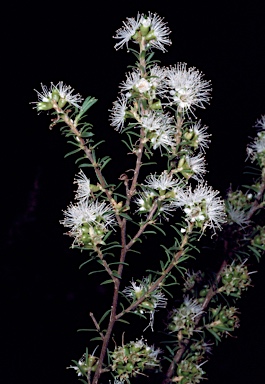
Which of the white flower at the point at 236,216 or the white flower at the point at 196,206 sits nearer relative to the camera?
the white flower at the point at 196,206

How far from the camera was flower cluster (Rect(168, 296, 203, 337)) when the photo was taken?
1581 millimetres

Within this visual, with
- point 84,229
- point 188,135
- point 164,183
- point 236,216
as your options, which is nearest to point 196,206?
point 164,183

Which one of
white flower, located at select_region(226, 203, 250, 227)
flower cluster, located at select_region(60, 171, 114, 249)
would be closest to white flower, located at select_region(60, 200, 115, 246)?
flower cluster, located at select_region(60, 171, 114, 249)

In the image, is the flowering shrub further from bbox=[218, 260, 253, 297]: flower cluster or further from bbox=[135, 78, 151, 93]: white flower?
bbox=[218, 260, 253, 297]: flower cluster

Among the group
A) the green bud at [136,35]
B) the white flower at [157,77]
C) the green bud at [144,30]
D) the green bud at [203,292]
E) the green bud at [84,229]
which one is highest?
the green bud at [144,30]

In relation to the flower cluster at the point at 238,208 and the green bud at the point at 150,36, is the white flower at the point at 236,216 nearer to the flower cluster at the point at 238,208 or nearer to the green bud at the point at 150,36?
the flower cluster at the point at 238,208

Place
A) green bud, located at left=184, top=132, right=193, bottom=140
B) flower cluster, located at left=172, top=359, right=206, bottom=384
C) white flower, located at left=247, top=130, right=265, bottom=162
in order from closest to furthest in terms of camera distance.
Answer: green bud, located at left=184, top=132, right=193, bottom=140 → flower cluster, located at left=172, top=359, right=206, bottom=384 → white flower, located at left=247, top=130, right=265, bottom=162

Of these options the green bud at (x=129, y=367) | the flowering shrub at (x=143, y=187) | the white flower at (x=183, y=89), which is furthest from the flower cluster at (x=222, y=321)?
the white flower at (x=183, y=89)

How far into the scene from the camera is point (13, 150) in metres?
4.15

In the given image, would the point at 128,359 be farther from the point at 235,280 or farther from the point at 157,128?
the point at 157,128

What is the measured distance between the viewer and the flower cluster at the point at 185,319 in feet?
5.19

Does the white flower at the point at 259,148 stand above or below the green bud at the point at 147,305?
above

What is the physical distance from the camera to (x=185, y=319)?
1.59 meters

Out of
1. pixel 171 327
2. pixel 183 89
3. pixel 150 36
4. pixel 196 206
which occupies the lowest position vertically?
pixel 171 327
